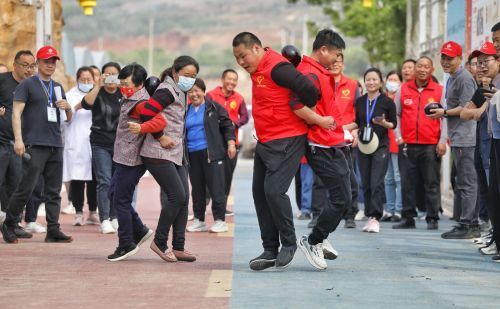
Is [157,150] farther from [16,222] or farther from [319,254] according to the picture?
[16,222]

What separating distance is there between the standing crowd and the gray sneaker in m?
0.01

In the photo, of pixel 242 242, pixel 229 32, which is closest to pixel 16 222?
→ pixel 242 242

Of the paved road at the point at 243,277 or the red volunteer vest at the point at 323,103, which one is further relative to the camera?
the red volunteer vest at the point at 323,103

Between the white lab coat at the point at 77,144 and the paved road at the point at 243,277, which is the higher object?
the white lab coat at the point at 77,144

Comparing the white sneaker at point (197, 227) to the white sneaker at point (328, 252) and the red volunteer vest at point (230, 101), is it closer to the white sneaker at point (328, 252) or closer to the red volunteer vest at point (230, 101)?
the red volunteer vest at point (230, 101)

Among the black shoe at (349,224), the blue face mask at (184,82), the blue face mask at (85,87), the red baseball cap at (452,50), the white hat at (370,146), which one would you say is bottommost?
the black shoe at (349,224)

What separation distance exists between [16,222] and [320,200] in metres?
4.07

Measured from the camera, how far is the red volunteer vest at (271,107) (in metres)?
11.0

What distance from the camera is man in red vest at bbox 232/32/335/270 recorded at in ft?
35.9

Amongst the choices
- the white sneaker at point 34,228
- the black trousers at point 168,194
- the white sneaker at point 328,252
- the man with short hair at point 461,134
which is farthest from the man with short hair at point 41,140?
the man with short hair at point 461,134

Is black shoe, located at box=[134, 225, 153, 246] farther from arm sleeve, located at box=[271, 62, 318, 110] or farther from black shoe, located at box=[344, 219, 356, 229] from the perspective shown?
black shoe, located at box=[344, 219, 356, 229]

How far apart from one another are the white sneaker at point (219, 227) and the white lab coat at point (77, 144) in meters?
1.75

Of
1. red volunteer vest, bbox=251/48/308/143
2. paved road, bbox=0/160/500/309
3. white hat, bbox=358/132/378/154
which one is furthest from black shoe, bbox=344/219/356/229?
red volunteer vest, bbox=251/48/308/143

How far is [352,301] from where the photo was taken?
951 centimetres
